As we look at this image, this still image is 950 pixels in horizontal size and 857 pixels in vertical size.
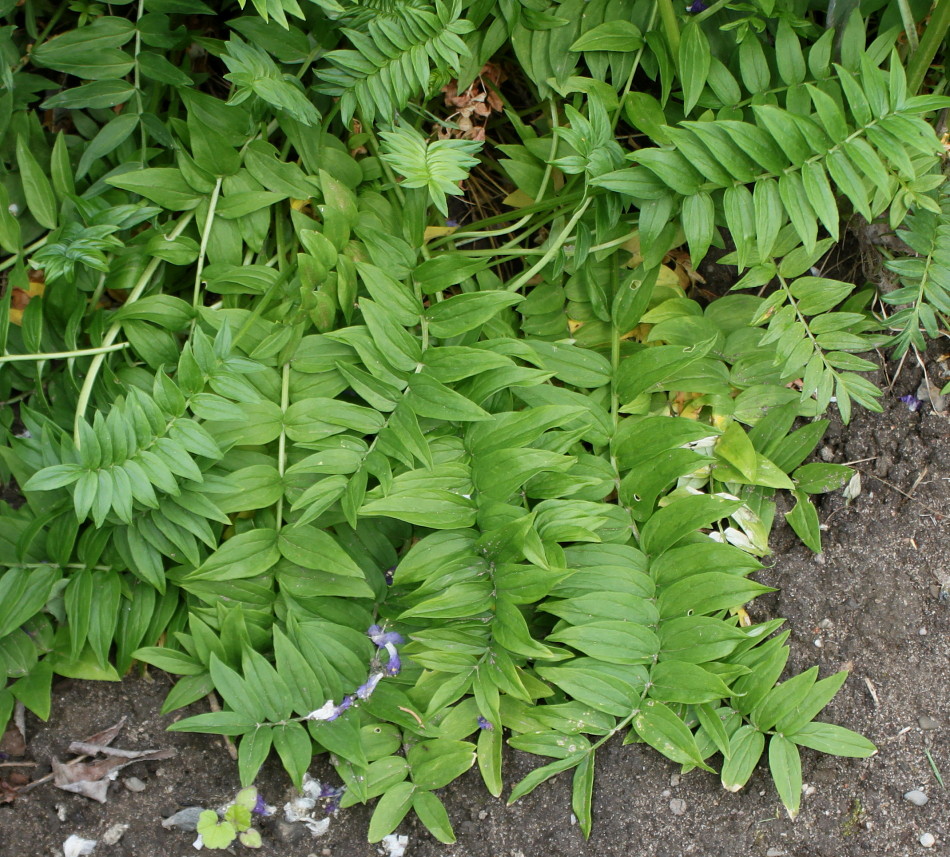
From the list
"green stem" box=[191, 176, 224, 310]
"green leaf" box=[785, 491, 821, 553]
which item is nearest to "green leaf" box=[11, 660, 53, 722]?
"green stem" box=[191, 176, 224, 310]

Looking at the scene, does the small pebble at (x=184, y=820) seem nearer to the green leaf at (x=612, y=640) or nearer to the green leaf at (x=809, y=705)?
the green leaf at (x=612, y=640)

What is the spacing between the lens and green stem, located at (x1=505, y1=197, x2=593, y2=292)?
1.89 metres

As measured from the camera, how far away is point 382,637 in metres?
1.83

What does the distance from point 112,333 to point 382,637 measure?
88 cm

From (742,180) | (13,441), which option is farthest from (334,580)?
(742,180)

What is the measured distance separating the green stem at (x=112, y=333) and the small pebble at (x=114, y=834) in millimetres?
815

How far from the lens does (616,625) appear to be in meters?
1.75

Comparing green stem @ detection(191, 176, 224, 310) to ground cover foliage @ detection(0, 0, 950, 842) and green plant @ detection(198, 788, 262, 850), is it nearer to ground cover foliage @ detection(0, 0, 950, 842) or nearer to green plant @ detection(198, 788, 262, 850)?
ground cover foliage @ detection(0, 0, 950, 842)

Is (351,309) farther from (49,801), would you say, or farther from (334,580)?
(49,801)

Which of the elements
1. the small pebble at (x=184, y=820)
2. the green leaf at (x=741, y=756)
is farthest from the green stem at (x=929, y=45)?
the small pebble at (x=184, y=820)

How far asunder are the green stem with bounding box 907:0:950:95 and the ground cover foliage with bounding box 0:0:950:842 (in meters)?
0.01

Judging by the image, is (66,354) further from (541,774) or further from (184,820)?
(541,774)

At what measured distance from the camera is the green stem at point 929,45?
1.82m

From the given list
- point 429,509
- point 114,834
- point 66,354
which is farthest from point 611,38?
point 114,834
